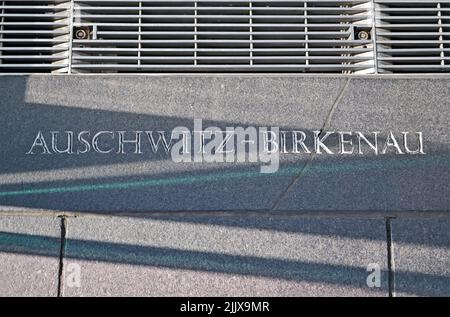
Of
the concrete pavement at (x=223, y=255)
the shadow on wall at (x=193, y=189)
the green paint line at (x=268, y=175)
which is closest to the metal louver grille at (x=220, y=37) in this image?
the shadow on wall at (x=193, y=189)

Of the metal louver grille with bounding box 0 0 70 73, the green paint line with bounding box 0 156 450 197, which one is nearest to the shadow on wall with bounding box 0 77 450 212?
the green paint line with bounding box 0 156 450 197

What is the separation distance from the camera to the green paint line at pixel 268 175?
4.77 metres

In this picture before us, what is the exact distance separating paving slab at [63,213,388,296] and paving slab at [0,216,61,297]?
0.42ft

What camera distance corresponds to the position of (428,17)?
5.11 m

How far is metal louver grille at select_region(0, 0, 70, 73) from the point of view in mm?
5031

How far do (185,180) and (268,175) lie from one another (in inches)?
28.3

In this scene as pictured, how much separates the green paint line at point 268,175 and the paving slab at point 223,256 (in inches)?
11.1

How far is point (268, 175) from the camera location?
482 centimetres

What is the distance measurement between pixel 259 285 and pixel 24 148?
7.68 feet

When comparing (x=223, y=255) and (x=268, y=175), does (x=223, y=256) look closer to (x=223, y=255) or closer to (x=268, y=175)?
(x=223, y=255)

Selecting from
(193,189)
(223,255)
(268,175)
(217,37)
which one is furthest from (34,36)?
(223,255)

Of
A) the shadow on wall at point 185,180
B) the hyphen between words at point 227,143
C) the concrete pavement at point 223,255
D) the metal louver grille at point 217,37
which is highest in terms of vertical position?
the metal louver grille at point 217,37

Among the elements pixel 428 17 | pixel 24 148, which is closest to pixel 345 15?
pixel 428 17

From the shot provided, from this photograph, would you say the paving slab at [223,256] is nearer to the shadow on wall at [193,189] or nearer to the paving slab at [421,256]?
the shadow on wall at [193,189]
